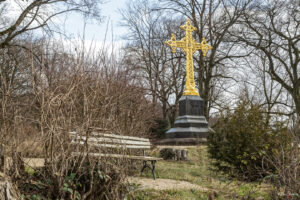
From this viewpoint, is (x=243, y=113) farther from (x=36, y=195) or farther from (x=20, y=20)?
(x=20, y=20)

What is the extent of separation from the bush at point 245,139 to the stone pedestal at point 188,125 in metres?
7.15

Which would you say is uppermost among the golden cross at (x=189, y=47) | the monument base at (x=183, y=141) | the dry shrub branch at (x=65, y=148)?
the golden cross at (x=189, y=47)

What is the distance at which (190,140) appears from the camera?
582 inches

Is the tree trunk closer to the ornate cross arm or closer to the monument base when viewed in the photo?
the monument base

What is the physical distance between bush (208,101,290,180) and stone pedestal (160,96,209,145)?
7.15 m

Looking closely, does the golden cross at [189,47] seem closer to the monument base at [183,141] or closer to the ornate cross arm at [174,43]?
the ornate cross arm at [174,43]

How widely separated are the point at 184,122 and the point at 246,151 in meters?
8.47

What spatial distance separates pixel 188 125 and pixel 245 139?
8.27 meters

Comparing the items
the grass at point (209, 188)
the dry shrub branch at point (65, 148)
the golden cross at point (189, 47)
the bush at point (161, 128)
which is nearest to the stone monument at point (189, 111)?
the golden cross at point (189, 47)

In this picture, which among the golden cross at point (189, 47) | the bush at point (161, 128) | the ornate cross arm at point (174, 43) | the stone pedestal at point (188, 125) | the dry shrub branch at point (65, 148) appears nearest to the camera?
the dry shrub branch at point (65, 148)

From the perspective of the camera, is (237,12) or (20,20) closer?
(20,20)

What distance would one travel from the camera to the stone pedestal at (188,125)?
15.2 metres

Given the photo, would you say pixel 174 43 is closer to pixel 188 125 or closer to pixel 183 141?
pixel 188 125

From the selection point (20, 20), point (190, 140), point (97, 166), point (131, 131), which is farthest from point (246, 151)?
point (20, 20)
